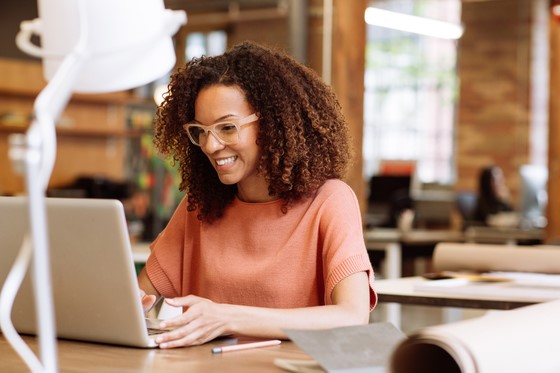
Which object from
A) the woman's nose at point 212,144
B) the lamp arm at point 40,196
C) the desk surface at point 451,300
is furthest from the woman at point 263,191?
the lamp arm at point 40,196

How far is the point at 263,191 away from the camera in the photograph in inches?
91.3

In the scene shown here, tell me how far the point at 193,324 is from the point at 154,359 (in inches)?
6.2

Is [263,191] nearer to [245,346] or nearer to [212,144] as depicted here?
[212,144]

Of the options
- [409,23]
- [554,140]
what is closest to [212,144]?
[554,140]

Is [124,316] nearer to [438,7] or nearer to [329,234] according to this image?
[329,234]

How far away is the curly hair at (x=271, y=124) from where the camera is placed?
2244 millimetres

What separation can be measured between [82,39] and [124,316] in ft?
Answer: 2.16

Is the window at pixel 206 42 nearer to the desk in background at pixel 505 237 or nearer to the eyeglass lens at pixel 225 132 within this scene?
the desk in background at pixel 505 237

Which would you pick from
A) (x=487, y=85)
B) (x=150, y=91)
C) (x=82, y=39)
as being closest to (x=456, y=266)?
(x=82, y=39)

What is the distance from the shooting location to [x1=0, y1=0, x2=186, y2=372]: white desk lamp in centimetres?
108

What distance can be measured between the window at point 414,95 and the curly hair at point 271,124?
10703mm

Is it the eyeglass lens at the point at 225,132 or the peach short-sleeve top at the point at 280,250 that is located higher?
the eyeglass lens at the point at 225,132

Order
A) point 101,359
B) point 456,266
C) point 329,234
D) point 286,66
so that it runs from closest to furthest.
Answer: point 101,359 → point 329,234 → point 286,66 → point 456,266

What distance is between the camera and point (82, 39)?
3.94 feet
